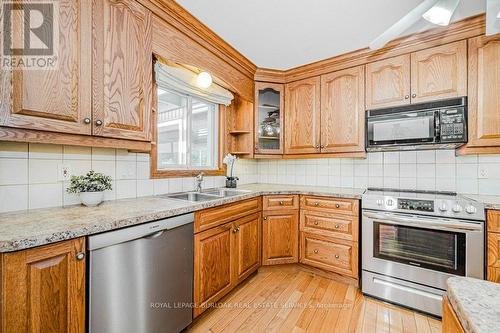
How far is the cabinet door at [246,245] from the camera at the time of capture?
2020mm

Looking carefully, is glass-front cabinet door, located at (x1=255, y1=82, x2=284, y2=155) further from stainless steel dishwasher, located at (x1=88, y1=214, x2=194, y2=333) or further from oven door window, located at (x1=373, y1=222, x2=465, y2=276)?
stainless steel dishwasher, located at (x1=88, y1=214, x2=194, y2=333)

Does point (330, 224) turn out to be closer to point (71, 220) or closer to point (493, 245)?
point (493, 245)

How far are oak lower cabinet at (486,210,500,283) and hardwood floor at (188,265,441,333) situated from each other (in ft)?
1.75

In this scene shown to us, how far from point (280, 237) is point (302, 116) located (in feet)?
4.82

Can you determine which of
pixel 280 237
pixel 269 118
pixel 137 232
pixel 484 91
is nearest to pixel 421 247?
pixel 280 237

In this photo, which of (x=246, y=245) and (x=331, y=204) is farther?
(x=331, y=204)

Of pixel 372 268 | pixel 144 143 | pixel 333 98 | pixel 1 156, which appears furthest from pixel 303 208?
pixel 1 156

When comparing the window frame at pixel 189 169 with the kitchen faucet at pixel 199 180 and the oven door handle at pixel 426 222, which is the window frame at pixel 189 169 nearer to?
the kitchen faucet at pixel 199 180

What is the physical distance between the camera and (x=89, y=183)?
139cm

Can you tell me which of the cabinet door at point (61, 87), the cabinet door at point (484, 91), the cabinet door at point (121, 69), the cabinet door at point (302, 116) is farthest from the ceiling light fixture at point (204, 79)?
the cabinet door at point (484, 91)

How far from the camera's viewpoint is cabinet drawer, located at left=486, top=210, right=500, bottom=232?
159 cm

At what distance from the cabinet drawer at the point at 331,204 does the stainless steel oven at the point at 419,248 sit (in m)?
0.12

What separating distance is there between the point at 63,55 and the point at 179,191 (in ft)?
4.46

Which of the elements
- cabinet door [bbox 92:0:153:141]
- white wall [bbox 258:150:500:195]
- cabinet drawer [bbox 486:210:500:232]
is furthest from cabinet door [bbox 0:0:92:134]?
cabinet drawer [bbox 486:210:500:232]
